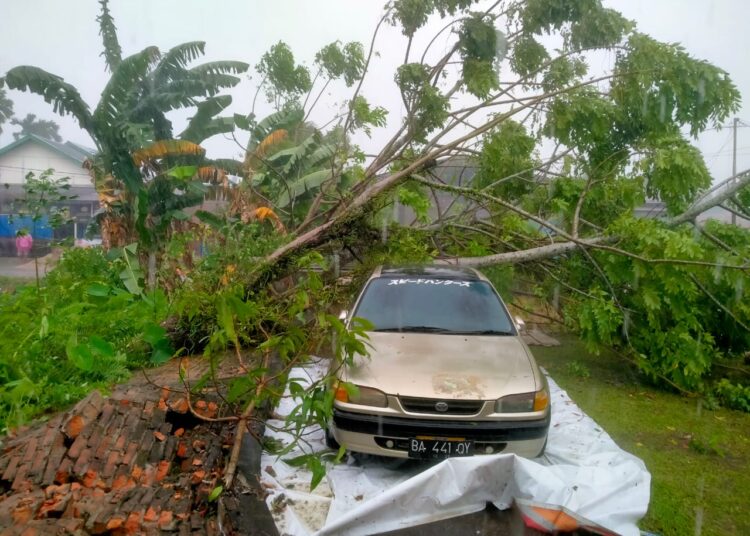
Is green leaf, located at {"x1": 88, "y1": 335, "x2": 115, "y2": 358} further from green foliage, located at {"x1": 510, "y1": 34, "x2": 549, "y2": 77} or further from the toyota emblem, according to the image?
green foliage, located at {"x1": 510, "y1": 34, "x2": 549, "y2": 77}

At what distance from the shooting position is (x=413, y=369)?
3865 mm

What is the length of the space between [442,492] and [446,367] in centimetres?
85

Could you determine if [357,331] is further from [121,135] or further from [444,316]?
[121,135]

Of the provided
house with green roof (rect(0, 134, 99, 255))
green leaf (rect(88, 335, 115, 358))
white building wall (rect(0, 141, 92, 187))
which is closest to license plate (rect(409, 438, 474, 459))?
green leaf (rect(88, 335, 115, 358))

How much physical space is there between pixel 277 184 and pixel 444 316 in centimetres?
645

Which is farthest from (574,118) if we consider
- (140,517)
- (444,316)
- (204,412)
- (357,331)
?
(140,517)

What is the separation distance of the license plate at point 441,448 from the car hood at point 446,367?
30 cm

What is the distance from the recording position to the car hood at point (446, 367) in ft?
12.1

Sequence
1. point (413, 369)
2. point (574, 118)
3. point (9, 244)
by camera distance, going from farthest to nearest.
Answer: point (9, 244) → point (574, 118) → point (413, 369)

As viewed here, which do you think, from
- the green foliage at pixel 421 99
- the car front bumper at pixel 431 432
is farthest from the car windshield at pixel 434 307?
the green foliage at pixel 421 99

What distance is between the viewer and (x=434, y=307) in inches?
191

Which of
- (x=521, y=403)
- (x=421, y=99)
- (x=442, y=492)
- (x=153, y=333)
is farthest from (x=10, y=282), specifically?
(x=521, y=403)

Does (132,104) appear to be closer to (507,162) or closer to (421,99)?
(421,99)

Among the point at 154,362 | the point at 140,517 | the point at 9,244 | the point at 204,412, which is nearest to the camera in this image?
the point at 140,517
